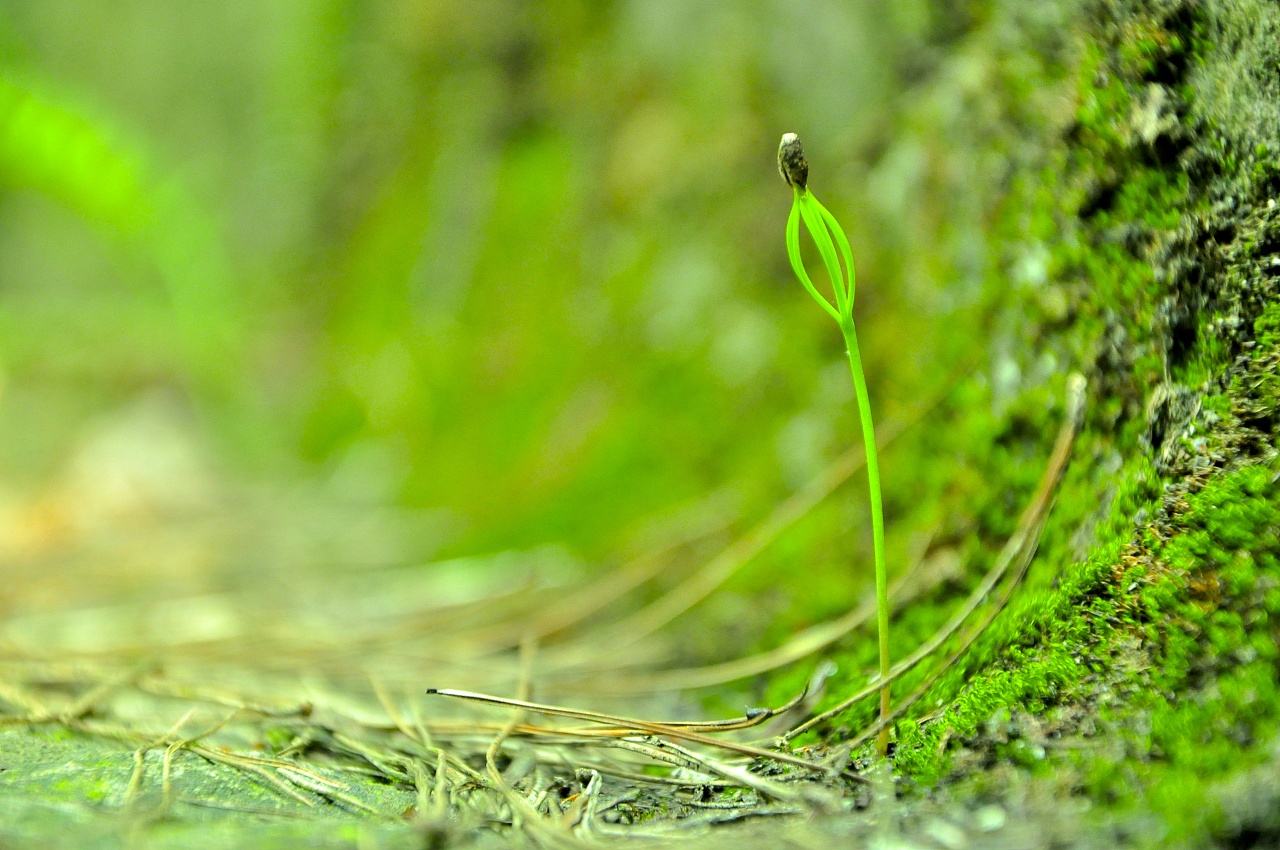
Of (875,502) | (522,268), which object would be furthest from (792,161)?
(522,268)

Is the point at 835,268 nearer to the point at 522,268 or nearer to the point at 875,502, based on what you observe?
the point at 875,502

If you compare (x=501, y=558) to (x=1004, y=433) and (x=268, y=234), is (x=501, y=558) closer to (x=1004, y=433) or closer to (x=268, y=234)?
(x=1004, y=433)

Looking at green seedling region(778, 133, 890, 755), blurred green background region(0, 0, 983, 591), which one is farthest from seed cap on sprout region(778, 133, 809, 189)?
blurred green background region(0, 0, 983, 591)

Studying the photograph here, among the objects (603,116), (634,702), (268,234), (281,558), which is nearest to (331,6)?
(268,234)

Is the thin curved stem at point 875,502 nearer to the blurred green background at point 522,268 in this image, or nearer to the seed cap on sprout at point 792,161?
the seed cap on sprout at point 792,161

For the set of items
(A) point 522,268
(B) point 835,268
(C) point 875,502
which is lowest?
(C) point 875,502

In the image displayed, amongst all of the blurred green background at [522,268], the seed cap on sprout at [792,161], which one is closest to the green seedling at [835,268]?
the seed cap on sprout at [792,161]
